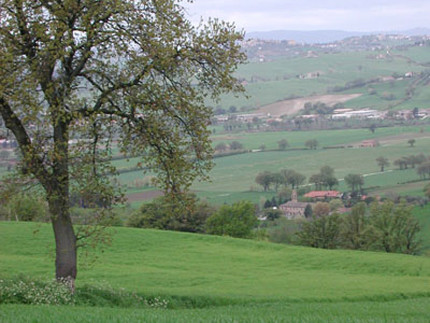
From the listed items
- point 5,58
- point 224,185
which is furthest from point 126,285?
point 224,185

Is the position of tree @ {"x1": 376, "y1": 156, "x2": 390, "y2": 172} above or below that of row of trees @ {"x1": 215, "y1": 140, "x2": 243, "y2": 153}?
below

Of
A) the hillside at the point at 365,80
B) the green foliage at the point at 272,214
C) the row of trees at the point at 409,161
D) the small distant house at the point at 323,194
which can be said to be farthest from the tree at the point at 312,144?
the green foliage at the point at 272,214

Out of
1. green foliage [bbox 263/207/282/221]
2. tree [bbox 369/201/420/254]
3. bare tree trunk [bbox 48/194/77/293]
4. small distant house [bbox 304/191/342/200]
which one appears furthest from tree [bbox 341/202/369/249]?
bare tree trunk [bbox 48/194/77/293]

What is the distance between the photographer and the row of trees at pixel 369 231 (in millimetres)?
51188

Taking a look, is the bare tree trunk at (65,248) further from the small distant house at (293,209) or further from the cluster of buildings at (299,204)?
the small distant house at (293,209)

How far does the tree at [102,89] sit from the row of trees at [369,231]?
37.8 metres

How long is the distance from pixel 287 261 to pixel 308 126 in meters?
111

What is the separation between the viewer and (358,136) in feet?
399

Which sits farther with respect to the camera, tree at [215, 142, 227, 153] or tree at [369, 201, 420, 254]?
tree at [215, 142, 227, 153]

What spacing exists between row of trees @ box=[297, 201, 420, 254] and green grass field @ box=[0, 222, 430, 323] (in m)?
17.3

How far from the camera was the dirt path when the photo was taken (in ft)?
509

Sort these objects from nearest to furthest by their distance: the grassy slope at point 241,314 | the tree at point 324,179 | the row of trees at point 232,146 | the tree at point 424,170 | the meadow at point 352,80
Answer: the grassy slope at point 241,314, the tree at point 424,170, the tree at point 324,179, the row of trees at point 232,146, the meadow at point 352,80

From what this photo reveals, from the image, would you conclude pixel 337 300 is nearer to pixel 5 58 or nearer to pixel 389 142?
pixel 5 58

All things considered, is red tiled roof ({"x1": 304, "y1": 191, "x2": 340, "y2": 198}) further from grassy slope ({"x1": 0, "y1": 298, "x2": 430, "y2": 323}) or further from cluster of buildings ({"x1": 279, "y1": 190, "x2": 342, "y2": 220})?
grassy slope ({"x1": 0, "y1": 298, "x2": 430, "y2": 323})
